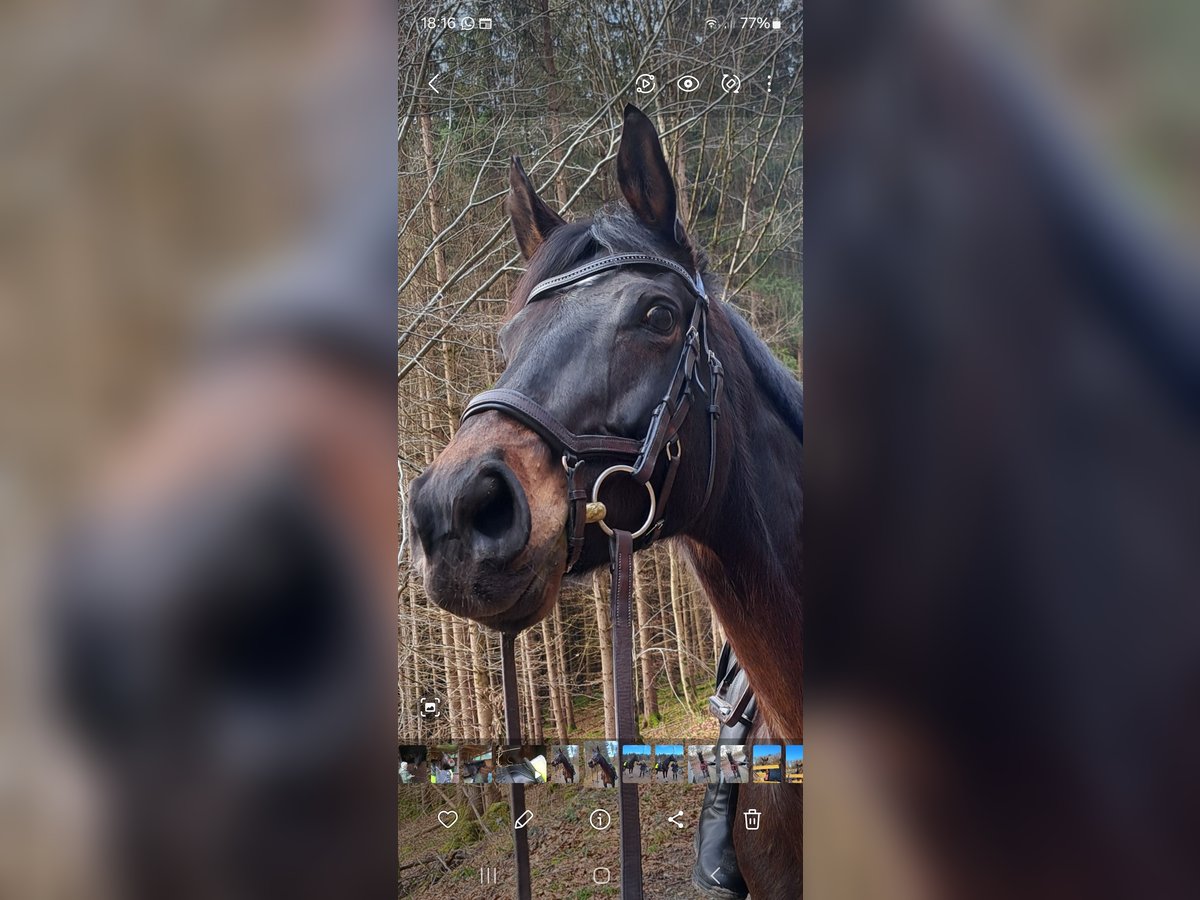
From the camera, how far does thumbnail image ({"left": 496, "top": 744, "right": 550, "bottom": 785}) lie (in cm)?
150

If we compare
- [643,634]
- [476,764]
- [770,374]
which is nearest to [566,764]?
[476,764]

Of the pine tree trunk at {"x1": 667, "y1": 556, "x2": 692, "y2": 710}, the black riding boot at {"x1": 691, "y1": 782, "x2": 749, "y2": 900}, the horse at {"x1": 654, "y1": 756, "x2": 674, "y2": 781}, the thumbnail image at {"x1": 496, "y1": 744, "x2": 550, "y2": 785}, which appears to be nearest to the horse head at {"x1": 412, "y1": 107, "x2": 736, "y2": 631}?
the pine tree trunk at {"x1": 667, "y1": 556, "x2": 692, "y2": 710}

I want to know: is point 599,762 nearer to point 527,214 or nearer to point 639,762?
point 639,762

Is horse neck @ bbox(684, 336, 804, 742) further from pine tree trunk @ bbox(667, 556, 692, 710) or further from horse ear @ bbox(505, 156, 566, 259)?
horse ear @ bbox(505, 156, 566, 259)

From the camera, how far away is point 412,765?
5.07 feet

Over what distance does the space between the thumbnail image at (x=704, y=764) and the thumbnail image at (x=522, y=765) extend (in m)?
0.27

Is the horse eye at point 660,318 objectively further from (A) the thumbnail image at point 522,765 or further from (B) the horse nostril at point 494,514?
(A) the thumbnail image at point 522,765

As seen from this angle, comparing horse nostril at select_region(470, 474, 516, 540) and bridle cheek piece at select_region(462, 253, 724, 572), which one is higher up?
bridle cheek piece at select_region(462, 253, 724, 572)

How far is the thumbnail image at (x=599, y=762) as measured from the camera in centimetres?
149

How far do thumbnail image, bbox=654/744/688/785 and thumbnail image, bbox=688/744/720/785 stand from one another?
17mm

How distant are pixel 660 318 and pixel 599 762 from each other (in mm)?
801
